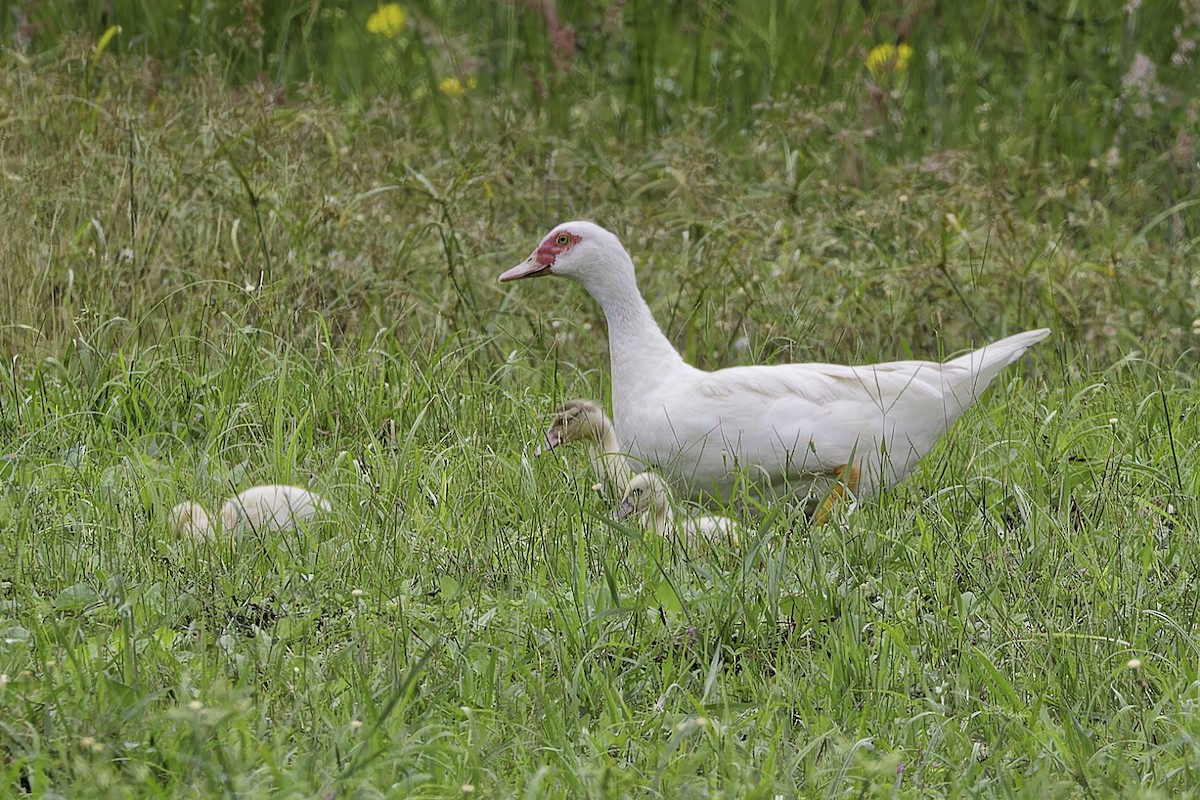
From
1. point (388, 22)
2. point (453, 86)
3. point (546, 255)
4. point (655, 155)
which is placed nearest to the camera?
point (546, 255)

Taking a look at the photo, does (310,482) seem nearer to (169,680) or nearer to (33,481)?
(33,481)

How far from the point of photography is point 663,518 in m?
4.89

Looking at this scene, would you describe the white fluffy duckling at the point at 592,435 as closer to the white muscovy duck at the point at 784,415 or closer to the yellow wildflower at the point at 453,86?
the white muscovy duck at the point at 784,415

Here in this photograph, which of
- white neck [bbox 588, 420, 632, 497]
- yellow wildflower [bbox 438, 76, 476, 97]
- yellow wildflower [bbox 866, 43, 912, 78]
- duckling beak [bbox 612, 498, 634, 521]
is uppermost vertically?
yellow wildflower [bbox 866, 43, 912, 78]

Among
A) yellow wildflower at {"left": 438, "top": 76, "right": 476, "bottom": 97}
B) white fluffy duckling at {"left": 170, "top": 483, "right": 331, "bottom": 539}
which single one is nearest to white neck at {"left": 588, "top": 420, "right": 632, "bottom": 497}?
white fluffy duckling at {"left": 170, "top": 483, "right": 331, "bottom": 539}

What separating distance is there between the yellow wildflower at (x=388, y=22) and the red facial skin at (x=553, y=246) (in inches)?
176

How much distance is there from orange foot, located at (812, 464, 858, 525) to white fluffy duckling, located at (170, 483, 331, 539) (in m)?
1.36

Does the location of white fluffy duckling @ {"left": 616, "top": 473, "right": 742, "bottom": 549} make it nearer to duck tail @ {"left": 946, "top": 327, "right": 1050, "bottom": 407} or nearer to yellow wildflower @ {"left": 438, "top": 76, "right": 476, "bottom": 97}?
duck tail @ {"left": 946, "top": 327, "right": 1050, "bottom": 407}

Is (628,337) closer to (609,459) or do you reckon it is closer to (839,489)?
(609,459)

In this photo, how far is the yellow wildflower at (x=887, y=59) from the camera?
28.7ft

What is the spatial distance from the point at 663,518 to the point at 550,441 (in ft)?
1.37

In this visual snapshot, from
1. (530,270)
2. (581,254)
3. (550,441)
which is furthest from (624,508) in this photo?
(530,270)

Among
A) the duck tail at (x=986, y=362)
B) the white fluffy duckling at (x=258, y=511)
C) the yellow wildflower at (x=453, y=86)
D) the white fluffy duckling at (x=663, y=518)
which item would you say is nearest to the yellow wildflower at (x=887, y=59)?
the yellow wildflower at (x=453, y=86)

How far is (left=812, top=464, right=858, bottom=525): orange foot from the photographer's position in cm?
461
